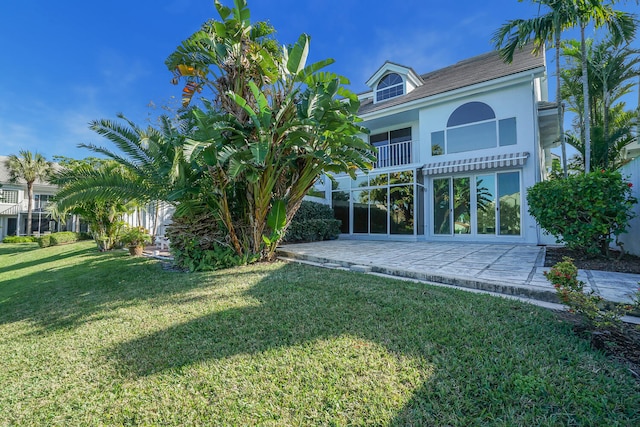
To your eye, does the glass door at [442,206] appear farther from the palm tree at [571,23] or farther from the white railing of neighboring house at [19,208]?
the white railing of neighboring house at [19,208]

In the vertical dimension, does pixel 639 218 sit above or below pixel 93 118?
below

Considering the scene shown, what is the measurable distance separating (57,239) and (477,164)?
1160 inches

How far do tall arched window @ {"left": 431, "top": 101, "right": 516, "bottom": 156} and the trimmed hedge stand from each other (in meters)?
27.8

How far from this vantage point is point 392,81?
18.1 m

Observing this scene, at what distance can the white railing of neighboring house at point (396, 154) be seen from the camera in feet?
54.7

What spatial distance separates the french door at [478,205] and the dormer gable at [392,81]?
22.6 feet

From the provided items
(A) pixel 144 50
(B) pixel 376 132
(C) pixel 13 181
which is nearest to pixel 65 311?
(B) pixel 376 132

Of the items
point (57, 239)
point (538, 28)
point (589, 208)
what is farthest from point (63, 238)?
point (538, 28)

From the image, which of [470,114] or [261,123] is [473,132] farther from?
[261,123]

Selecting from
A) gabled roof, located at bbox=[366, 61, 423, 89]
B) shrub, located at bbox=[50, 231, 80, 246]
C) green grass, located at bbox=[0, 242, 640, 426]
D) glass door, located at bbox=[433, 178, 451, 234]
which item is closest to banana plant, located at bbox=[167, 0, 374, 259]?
green grass, located at bbox=[0, 242, 640, 426]

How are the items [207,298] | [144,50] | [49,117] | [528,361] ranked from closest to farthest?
[528,361], [207,298], [144,50], [49,117]

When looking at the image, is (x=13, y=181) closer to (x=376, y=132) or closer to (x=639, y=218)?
(x=376, y=132)

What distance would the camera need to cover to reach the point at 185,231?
8.32 m

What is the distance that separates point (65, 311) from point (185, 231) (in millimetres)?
3304
